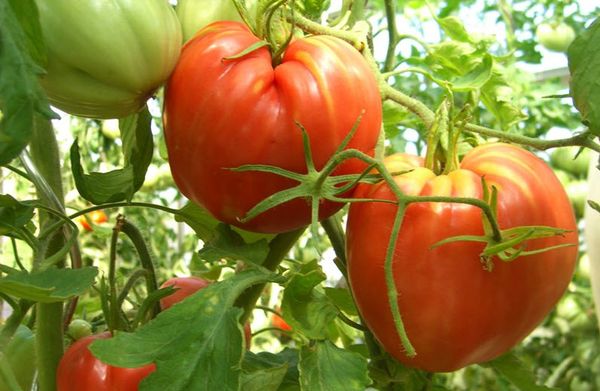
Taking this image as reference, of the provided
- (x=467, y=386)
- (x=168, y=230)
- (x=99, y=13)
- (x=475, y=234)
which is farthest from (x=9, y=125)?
(x=168, y=230)

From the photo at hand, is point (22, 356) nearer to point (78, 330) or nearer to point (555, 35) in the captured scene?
point (78, 330)

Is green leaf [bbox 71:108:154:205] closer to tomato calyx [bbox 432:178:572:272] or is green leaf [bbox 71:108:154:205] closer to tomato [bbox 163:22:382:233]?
tomato [bbox 163:22:382:233]

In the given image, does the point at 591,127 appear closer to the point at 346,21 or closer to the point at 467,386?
the point at 346,21

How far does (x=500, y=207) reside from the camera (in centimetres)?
48

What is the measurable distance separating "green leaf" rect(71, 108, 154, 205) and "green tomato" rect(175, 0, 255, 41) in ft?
0.22

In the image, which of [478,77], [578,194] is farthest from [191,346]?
[578,194]

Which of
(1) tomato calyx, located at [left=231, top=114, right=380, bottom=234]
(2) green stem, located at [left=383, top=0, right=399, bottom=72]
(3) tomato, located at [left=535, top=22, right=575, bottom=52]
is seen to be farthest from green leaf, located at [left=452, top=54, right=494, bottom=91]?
(3) tomato, located at [left=535, top=22, right=575, bottom=52]

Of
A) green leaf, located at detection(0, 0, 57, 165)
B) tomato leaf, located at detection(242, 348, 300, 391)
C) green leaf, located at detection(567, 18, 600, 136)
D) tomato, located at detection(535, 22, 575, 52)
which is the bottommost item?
tomato, located at detection(535, 22, 575, 52)

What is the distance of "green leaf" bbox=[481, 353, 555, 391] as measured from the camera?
0.59 m

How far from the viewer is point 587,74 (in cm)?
44

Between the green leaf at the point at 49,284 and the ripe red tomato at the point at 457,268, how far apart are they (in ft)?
0.54

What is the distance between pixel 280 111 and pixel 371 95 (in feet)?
Result: 0.19

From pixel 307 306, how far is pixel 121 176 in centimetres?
15

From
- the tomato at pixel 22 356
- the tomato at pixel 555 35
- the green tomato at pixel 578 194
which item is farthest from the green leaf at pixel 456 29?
the tomato at pixel 555 35
